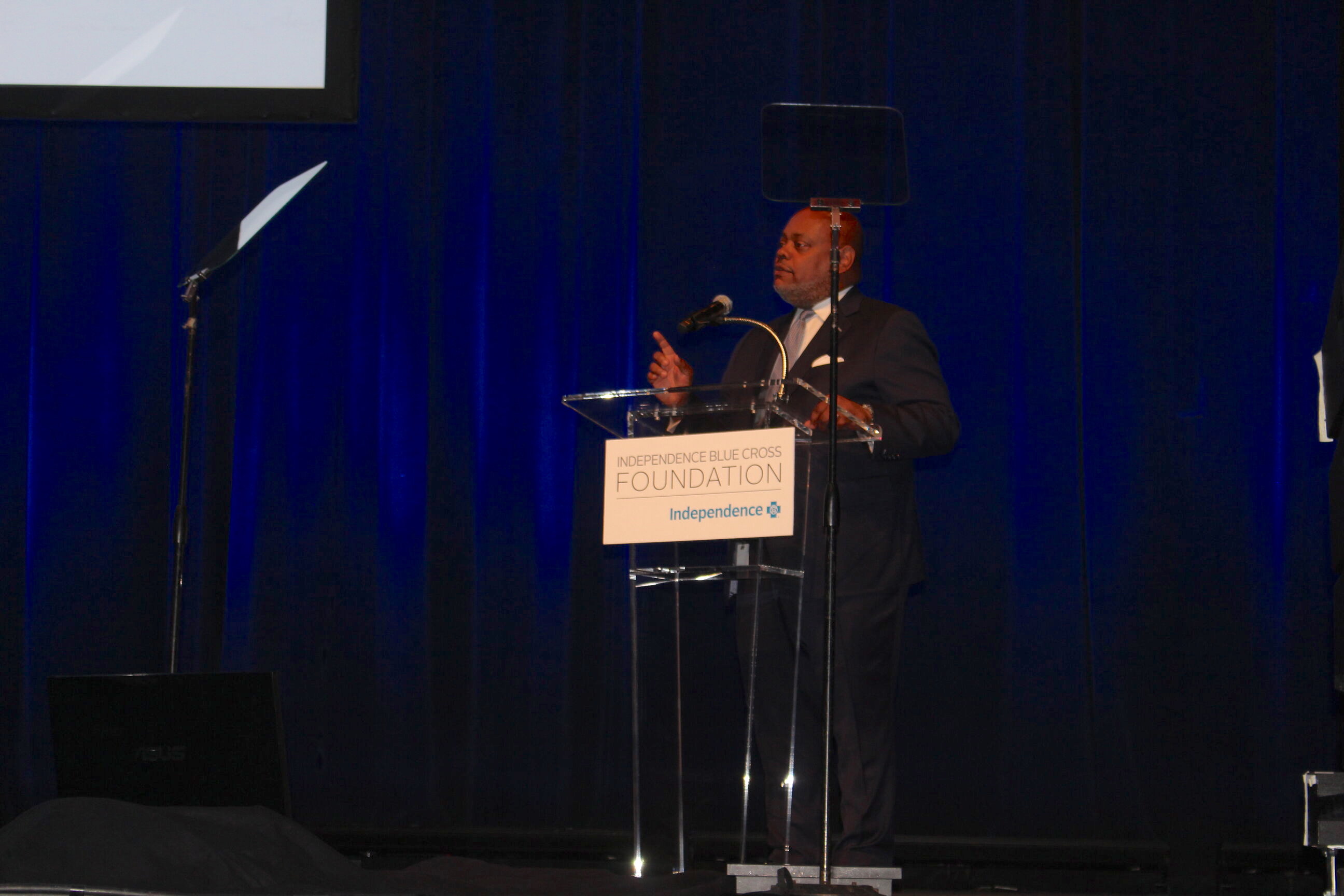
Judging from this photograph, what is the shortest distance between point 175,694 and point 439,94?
219 centimetres

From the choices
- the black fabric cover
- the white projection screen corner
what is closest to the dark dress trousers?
the black fabric cover

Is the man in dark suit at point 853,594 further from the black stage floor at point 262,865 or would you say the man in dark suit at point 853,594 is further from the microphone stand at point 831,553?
the black stage floor at point 262,865

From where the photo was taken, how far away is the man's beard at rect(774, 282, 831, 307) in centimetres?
322

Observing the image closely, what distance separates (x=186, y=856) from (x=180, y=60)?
3163 millimetres

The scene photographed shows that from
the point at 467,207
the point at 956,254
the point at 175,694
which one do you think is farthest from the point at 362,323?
the point at 956,254

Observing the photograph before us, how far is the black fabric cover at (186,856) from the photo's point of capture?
1.61m

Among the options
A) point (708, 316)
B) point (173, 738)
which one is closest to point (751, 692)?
point (708, 316)

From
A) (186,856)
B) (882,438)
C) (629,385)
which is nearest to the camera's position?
(186,856)

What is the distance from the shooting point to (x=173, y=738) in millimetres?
3033

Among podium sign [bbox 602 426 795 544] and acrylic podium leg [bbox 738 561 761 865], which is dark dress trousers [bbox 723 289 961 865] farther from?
podium sign [bbox 602 426 795 544]

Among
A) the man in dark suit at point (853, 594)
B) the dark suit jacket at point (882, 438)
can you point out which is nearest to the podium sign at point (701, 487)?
the man in dark suit at point (853, 594)

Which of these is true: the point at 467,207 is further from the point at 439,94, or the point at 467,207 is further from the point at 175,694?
the point at 175,694

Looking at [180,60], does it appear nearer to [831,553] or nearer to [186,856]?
[831,553]

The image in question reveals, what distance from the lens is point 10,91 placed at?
414 cm
